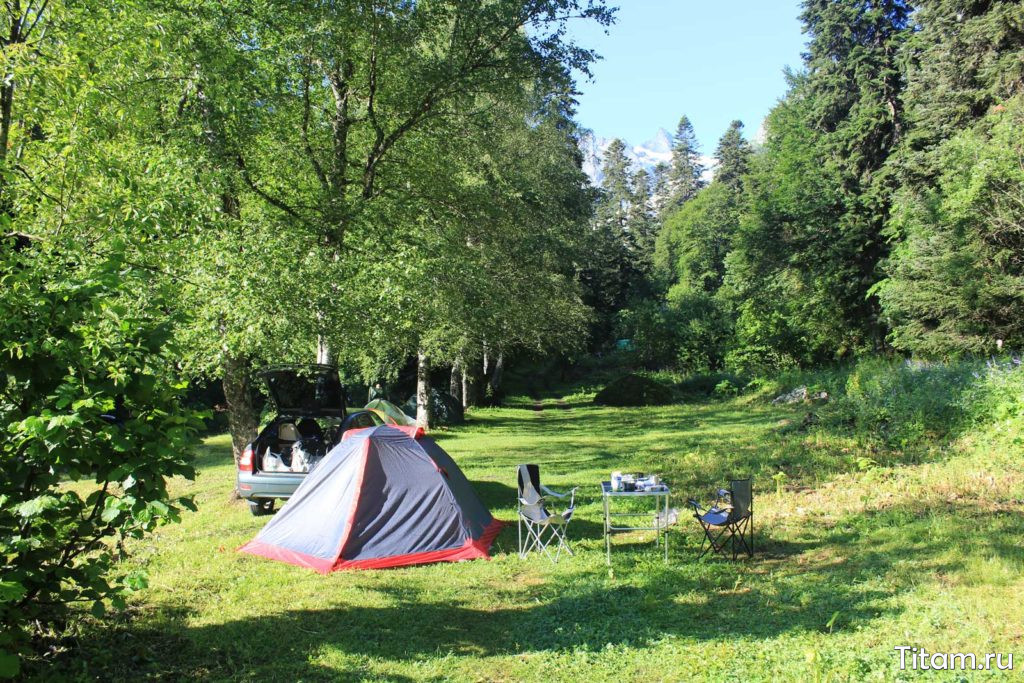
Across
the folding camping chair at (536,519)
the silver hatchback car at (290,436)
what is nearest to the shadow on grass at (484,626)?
the folding camping chair at (536,519)

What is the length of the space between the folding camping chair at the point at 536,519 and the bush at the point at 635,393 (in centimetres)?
2257

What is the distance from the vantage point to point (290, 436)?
956cm

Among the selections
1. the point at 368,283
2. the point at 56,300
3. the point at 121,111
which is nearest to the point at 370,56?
the point at 368,283

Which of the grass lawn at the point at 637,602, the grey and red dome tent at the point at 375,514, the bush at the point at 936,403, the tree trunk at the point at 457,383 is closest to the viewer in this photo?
the grass lawn at the point at 637,602

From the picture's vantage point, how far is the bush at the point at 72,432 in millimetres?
3363

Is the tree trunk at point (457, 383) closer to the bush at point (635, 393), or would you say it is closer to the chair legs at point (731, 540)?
the bush at point (635, 393)

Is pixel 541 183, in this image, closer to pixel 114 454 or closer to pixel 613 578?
pixel 613 578

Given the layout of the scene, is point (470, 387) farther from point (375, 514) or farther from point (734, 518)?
point (734, 518)

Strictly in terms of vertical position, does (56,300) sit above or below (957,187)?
below

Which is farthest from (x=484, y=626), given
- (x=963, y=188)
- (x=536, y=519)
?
(x=963, y=188)

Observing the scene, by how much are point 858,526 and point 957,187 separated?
15.0m

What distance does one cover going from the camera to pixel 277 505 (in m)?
10.1

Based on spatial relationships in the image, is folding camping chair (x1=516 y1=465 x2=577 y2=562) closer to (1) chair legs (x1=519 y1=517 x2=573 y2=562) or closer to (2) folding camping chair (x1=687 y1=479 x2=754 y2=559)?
(1) chair legs (x1=519 y1=517 x2=573 y2=562)

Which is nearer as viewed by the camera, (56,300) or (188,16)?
(56,300)
